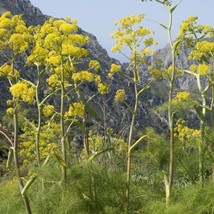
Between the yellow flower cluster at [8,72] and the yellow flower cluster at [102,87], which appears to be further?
the yellow flower cluster at [102,87]

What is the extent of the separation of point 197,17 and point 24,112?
7.71ft

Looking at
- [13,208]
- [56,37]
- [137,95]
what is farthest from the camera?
[13,208]

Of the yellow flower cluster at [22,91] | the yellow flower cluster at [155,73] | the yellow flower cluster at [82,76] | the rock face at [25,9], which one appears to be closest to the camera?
the yellow flower cluster at [22,91]

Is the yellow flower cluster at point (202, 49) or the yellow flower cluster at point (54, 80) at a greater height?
the yellow flower cluster at point (202, 49)

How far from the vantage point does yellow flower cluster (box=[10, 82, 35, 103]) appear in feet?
16.4

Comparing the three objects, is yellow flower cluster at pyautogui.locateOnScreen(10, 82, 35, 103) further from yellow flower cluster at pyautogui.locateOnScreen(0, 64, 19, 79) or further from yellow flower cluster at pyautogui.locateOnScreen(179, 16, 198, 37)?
yellow flower cluster at pyautogui.locateOnScreen(179, 16, 198, 37)

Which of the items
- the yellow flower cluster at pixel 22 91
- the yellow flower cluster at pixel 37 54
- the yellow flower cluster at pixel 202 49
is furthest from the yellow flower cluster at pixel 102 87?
the yellow flower cluster at pixel 202 49

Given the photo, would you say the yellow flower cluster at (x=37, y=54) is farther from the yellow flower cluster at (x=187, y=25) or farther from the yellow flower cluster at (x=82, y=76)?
the yellow flower cluster at (x=187, y=25)

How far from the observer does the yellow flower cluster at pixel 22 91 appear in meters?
5.01

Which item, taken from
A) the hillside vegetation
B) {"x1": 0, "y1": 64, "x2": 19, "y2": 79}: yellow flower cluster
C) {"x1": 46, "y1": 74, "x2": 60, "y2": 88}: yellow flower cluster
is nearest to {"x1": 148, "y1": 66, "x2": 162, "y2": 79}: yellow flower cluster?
the hillside vegetation

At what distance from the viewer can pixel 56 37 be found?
5250mm

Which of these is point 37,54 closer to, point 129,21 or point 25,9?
point 129,21

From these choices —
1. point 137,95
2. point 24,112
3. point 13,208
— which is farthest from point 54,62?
point 13,208

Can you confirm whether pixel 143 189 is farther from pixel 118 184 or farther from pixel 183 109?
pixel 183 109
